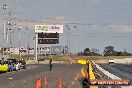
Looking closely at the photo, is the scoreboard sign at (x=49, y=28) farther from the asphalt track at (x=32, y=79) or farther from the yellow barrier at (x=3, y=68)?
the asphalt track at (x=32, y=79)

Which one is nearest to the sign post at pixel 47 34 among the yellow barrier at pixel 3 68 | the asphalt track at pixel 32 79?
the yellow barrier at pixel 3 68

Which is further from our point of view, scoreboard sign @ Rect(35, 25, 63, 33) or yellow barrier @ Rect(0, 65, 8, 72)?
scoreboard sign @ Rect(35, 25, 63, 33)

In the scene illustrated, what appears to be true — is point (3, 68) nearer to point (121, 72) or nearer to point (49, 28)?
point (121, 72)

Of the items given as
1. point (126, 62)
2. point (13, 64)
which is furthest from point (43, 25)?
point (13, 64)

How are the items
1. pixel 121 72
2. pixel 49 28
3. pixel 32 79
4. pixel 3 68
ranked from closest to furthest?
pixel 32 79 → pixel 3 68 → pixel 121 72 → pixel 49 28

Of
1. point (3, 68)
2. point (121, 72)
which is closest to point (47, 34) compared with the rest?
point (121, 72)

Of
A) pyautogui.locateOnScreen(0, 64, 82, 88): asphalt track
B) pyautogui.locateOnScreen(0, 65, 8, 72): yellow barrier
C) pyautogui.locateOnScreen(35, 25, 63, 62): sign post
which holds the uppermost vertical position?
pyautogui.locateOnScreen(35, 25, 63, 62): sign post

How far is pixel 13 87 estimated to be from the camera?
30.7 metres

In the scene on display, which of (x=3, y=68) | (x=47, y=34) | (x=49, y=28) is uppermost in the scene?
(x=49, y=28)

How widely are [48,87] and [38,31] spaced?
120851mm

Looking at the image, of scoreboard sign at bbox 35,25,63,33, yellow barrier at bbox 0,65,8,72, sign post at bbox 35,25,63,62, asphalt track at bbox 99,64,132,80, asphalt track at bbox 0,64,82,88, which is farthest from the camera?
sign post at bbox 35,25,63,62

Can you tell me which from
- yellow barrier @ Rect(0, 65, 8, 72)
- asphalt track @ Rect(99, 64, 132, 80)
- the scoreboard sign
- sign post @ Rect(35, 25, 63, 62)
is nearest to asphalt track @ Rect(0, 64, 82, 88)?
yellow barrier @ Rect(0, 65, 8, 72)

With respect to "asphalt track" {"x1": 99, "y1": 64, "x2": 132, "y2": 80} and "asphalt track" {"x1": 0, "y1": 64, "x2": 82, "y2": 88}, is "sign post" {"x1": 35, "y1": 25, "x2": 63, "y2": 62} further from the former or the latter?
"asphalt track" {"x1": 0, "y1": 64, "x2": 82, "y2": 88}

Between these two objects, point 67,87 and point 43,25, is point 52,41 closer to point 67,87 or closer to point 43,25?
point 43,25
